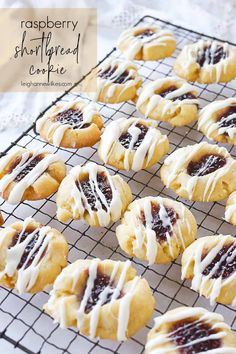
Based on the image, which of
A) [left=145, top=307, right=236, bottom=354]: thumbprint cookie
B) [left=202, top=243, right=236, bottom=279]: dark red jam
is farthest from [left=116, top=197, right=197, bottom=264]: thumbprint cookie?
[left=145, top=307, right=236, bottom=354]: thumbprint cookie

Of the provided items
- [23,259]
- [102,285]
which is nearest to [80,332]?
[102,285]

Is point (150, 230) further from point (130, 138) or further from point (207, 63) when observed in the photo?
point (207, 63)

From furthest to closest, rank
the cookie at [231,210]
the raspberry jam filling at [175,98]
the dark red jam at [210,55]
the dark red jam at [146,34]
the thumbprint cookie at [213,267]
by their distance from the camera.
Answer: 1. the dark red jam at [146,34]
2. the dark red jam at [210,55]
3. the raspberry jam filling at [175,98]
4. the cookie at [231,210]
5. the thumbprint cookie at [213,267]

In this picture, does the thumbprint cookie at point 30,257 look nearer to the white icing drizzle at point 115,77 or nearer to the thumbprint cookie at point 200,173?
the thumbprint cookie at point 200,173

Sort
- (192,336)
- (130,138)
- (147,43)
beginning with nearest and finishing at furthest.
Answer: (192,336), (130,138), (147,43)

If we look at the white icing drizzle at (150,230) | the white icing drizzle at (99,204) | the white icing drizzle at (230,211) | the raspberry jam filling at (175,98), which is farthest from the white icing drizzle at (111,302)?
the raspberry jam filling at (175,98)

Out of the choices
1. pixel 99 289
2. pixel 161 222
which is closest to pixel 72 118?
pixel 161 222
